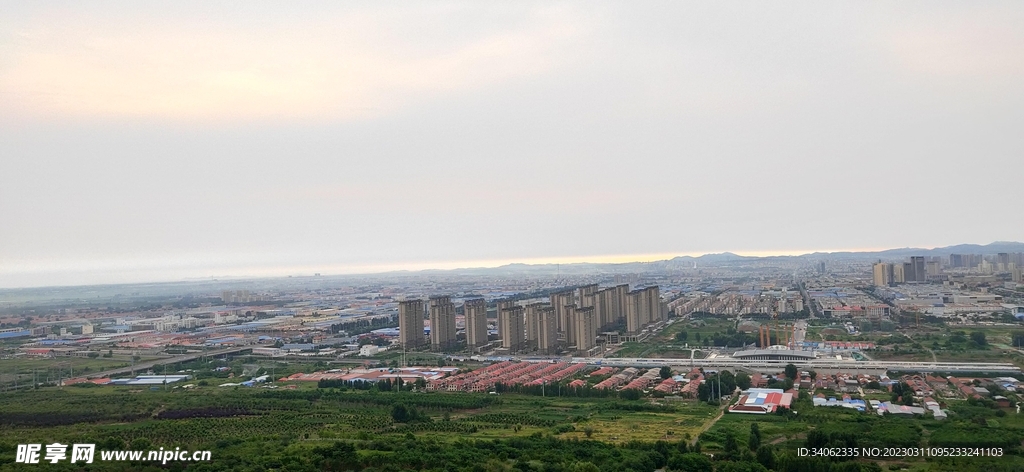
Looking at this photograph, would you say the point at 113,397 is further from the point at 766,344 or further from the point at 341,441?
the point at 766,344

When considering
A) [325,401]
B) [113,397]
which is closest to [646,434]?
[325,401]

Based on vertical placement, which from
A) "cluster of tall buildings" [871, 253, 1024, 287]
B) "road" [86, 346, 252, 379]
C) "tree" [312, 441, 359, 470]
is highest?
"cluster of tall buildings" [871, 253, 1024, 287]

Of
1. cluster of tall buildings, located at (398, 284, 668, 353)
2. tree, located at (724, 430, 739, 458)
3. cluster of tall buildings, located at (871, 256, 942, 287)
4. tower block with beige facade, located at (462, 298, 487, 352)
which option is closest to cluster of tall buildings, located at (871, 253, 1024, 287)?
cluster of tall buildings, located at (871, 256, 942, 287)

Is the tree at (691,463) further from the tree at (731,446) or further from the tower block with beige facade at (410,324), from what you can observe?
the tower block with beige facade at (410,324)

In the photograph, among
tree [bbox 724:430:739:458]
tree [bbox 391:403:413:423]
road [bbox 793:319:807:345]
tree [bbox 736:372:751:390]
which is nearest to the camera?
tree [bbox 724:430:739:458]

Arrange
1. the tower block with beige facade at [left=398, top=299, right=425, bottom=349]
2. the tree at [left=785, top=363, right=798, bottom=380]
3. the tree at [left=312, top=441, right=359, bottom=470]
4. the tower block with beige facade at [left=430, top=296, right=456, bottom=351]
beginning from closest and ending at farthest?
1. the tree at [left=312, top=441, right=359, bottom=470]
2. the tree at [left=785, top=363, right=798, bottom=380]
3. the tower block with beige facade at [left=430, top=296, right=456, bottom=351]
4. the tower block with beige facade at [left=398, top=299, right=425, bottom=349]

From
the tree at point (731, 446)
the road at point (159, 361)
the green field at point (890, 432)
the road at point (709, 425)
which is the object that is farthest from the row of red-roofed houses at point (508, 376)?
the road at point (159, 361)

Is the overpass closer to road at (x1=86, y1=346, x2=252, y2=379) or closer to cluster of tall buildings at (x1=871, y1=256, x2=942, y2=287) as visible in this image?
road at (x1=86, y1=346, x2=252, y2=379)
